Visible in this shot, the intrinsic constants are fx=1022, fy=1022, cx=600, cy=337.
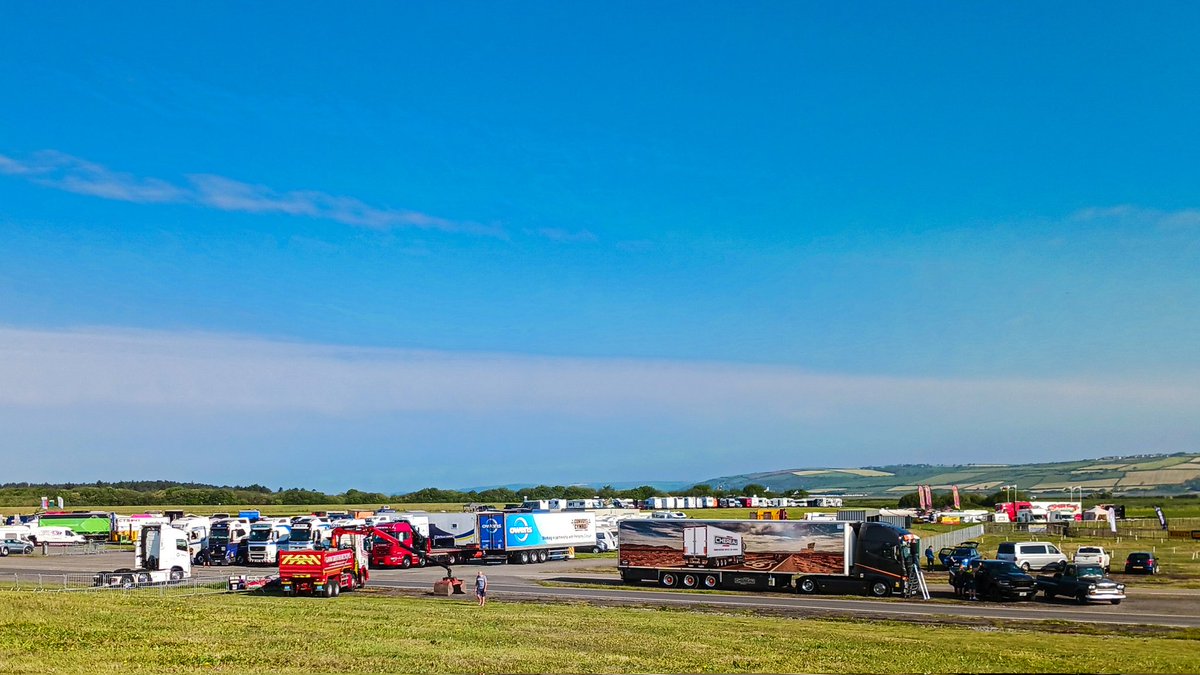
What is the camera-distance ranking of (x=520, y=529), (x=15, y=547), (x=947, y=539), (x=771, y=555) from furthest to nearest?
(x=15, y=547) → (x=947, y=539) → (x=520, y=529) → (x=771, y=555)

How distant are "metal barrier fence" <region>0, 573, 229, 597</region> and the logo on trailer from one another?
19699 mm

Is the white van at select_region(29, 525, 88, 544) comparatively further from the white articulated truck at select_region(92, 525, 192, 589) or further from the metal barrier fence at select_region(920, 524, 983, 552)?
the metal barrier fence at select_region(920, 524, 983, 552)

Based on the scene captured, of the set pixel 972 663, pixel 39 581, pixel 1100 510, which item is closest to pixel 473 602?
pixel 972 663

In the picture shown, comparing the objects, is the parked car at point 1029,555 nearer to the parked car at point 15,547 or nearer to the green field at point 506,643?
the green field at point 506,643

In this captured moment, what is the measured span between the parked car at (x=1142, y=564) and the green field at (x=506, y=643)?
29.6 metres

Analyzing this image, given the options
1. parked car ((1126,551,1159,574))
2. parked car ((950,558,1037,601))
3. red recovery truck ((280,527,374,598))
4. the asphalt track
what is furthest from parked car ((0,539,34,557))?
parked car ((1126,551,1159,574))

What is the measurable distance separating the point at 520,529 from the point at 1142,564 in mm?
39439

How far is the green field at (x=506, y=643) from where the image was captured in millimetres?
25750

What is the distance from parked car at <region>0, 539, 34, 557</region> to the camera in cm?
8494

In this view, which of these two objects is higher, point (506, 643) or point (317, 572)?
point (317, 572)

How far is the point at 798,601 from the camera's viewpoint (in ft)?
151

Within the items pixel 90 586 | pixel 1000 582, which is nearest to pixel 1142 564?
pixel 1000 582

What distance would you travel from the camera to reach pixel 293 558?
46.6 m

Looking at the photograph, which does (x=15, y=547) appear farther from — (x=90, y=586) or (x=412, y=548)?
(x=90, y=586)
